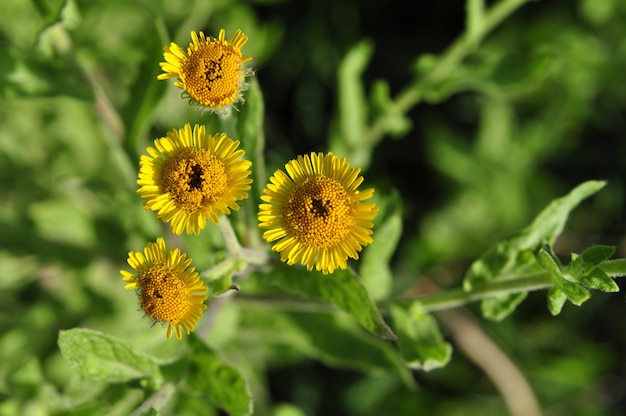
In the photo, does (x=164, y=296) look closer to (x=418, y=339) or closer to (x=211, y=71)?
(x=211, y=71)

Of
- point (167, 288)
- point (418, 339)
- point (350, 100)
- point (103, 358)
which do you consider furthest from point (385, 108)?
point (103, 358)

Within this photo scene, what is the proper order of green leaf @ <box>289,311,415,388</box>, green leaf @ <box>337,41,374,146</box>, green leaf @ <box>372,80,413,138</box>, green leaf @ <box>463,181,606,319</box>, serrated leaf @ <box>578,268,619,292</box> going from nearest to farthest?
serrated leaf @ <box>578,268,619,292</box>
green leaf @ <box>463,181,606,319</box>
green leaf @ <box>289,311,415,388</box>
green leaf @ <box>372,80,413,138</box>
green leaf @ <box>337,41,374,146</box>

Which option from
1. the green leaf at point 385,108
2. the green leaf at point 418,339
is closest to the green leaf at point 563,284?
the green leaf at point 418,339

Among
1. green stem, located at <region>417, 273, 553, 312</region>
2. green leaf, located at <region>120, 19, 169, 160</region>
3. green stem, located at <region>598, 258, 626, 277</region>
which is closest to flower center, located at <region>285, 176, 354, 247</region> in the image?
green stem, located at <region>417, 273, 553, 312</region>

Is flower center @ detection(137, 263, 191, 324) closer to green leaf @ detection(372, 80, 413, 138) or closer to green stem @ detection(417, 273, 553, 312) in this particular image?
green stem @ detection(417, 273, 553, 312)

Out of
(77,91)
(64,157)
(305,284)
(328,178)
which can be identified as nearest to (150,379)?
(305,284)

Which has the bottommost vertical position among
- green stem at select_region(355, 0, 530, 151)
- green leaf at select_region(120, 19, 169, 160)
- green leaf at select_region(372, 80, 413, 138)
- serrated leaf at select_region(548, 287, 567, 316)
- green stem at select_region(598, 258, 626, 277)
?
serrated leaf at select_region(548, 287, 567, 316)

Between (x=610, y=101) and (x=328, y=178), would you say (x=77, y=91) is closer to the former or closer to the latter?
(x=328, y=178)

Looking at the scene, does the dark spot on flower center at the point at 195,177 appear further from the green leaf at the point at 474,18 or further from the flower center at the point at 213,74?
the green leaf at the point at 474,18

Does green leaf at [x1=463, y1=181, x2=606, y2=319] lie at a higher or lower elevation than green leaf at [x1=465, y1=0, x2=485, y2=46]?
lower
